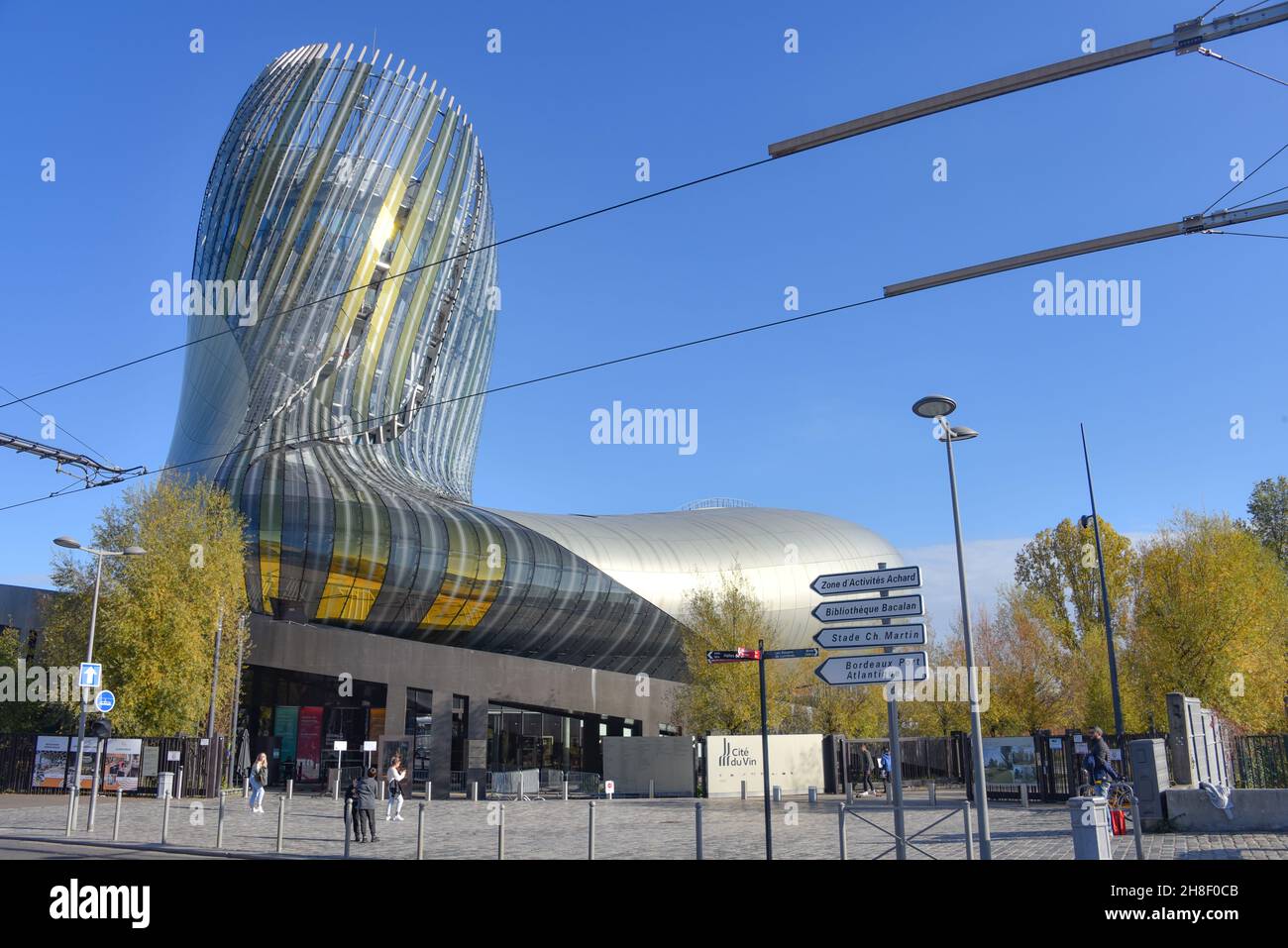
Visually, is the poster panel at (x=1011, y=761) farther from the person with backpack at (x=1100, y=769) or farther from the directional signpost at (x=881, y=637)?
the directional signpost at (x=881, y=637)

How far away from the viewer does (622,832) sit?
1998 cm

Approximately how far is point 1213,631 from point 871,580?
93.4ft

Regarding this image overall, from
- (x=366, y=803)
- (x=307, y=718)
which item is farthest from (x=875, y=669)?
(x=307, y=718)

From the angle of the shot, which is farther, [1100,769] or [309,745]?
[309,745]

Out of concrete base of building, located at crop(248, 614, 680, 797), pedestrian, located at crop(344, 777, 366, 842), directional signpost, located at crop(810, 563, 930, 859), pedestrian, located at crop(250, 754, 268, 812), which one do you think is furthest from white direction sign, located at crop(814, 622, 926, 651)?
concrete base of building, located at crop(248, 614, 680, 797)

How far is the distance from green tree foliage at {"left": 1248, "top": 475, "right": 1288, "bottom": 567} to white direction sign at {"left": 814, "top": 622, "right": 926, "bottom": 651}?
67.3 m

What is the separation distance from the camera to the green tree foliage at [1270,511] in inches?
2648

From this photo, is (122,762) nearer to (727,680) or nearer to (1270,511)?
(727,680)

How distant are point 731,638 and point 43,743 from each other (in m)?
29.0

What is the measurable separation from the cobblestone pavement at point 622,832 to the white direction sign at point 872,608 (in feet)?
9.42

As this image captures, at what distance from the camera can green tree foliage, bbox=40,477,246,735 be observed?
118ft

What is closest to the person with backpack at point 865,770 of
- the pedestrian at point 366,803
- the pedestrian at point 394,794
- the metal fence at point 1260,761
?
the metal fence at point 1260,761

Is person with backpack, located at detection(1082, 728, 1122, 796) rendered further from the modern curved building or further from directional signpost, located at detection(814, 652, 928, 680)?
the modern curved building
